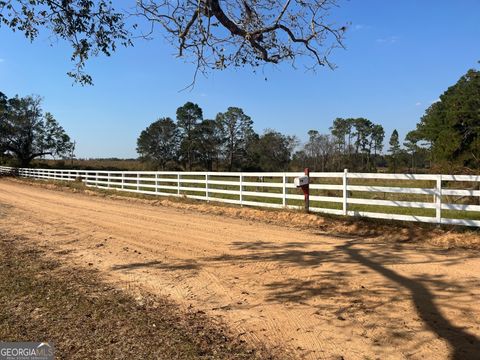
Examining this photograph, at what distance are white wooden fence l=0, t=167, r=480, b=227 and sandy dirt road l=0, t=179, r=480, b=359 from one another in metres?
1.86

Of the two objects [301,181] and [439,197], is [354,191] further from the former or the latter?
[439,197]

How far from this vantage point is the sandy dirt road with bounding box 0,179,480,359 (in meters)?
4.14

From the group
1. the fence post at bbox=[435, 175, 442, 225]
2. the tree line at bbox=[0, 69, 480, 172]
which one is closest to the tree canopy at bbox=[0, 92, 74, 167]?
the tree line at bbox=[0, 69, 480, 172]

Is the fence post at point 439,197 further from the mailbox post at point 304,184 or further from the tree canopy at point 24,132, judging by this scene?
the tree canopy at point 24,132

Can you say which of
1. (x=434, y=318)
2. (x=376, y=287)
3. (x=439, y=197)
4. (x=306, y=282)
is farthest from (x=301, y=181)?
(x=434, y=318)

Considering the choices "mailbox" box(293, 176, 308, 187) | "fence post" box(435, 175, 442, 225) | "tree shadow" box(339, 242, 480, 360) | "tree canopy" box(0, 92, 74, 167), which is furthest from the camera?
"tree canopy" box(0, 92, 74, 167)

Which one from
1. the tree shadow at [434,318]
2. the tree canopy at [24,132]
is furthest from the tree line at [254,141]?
the tree shadow at [434,318]

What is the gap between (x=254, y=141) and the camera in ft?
252

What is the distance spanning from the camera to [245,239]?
29.1 feet

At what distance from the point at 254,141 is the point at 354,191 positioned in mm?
58677

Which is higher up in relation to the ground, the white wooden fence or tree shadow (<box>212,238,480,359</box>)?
the white wooden fence

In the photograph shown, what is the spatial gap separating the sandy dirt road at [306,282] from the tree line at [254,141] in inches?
814

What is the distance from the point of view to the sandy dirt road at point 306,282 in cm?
414

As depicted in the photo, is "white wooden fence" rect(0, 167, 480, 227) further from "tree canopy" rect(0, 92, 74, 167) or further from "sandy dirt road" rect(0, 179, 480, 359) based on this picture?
"tree canopy" rect(0, 92, 74, 167)
